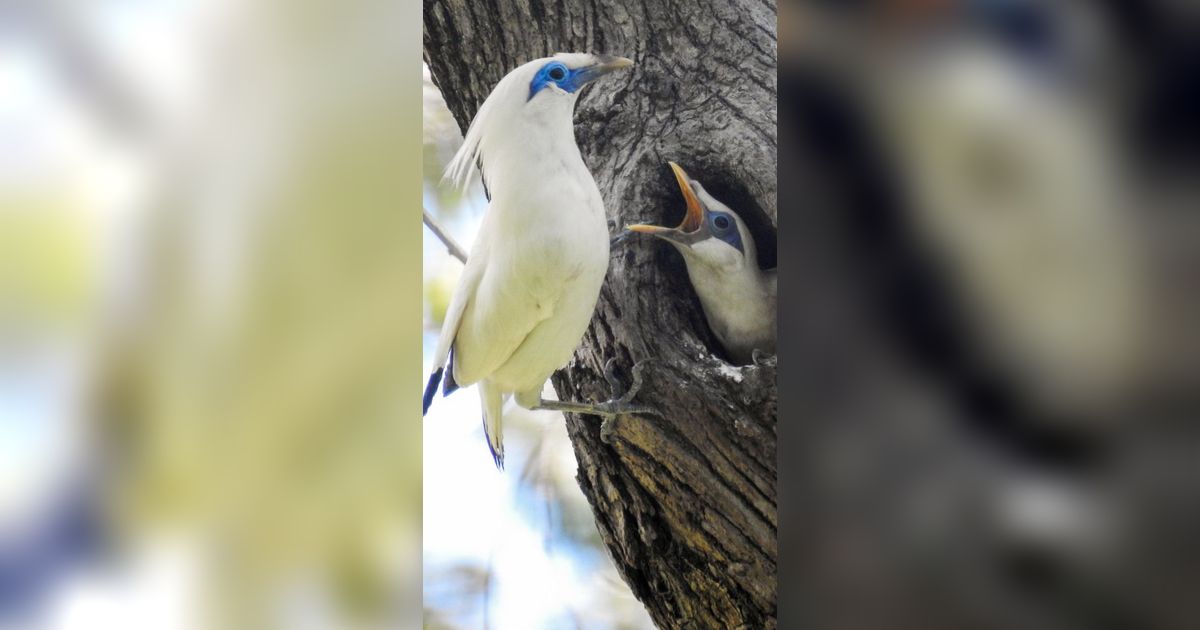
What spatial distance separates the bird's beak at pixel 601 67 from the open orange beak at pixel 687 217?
183mm

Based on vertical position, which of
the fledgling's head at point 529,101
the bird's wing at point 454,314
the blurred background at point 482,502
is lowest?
the blurred background at point 482,502

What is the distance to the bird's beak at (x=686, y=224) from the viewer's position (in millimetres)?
1693

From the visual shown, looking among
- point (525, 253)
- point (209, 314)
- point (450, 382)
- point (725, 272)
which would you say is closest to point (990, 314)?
point (725, 272)

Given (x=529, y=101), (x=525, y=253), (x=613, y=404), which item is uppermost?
(x=529, y=101)

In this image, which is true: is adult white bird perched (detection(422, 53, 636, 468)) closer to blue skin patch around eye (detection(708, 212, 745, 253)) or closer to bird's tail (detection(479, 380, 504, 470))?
bird's tail (detection(479, 380, 504, 470))

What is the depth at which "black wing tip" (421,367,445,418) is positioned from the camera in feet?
5.29

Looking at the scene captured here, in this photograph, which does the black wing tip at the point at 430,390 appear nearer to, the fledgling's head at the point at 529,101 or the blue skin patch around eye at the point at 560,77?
the fledgling's head at the point at 529,101

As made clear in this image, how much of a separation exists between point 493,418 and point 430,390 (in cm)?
10

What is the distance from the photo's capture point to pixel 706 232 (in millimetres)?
1695

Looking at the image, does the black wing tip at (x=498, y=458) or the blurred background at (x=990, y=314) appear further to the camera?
the black wing tip at (x=498, y=458)

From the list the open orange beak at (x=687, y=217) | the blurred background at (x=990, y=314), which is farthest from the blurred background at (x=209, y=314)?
the blurred background at (x=990, y=314)

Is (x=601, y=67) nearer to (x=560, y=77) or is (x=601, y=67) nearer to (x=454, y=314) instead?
(x=560, y=77)

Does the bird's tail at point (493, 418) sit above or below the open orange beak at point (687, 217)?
below

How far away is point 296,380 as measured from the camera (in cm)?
156
